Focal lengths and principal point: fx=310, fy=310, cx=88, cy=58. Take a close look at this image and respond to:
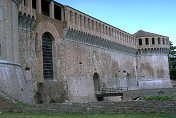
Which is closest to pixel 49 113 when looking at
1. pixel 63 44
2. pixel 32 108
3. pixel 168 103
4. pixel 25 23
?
pixel 32 108

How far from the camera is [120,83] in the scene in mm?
35875

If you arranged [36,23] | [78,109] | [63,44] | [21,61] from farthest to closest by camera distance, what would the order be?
[63,44]
[36,23]
[21,61]
[78,109]

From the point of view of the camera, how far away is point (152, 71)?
139 feet

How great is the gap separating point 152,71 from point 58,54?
2140 cm

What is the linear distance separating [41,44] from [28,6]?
2908 millimetres

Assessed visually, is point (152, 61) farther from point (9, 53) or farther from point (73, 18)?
point (9, 53)

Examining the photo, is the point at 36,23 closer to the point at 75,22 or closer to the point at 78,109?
the point at 75,22

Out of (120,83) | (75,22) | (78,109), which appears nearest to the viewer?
(78,109)

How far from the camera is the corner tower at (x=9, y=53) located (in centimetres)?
1602

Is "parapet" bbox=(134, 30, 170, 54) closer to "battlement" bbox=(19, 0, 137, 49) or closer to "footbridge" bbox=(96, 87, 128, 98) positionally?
"battlement" bbox=(19, 0, 137, 49)

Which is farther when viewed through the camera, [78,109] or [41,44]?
[41,44]

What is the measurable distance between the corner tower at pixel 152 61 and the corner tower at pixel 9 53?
88.0ft

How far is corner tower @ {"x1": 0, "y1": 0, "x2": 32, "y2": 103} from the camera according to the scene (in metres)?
16.0

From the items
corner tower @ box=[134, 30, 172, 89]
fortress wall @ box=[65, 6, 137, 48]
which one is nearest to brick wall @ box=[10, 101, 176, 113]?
fortress wall @ box=[65, 6, 137, 48]
